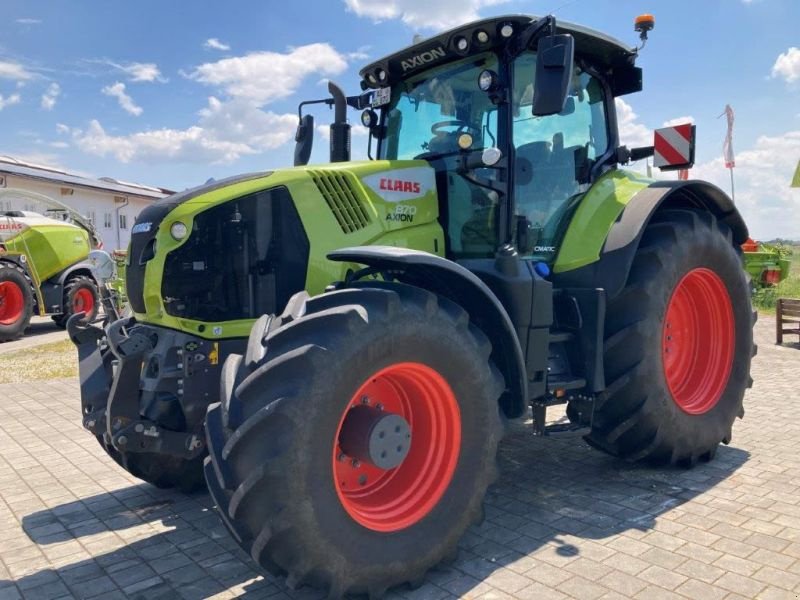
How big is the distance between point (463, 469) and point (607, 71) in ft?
10.8

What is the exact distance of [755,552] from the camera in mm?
3439

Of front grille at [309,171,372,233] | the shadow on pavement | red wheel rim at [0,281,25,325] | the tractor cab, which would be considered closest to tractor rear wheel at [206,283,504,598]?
the shadow on pavement

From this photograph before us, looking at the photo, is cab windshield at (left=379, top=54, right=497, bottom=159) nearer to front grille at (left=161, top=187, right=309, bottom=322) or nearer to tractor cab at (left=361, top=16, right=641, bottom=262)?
tractor cab at (left=361, top=16, right=641, bottom=262)

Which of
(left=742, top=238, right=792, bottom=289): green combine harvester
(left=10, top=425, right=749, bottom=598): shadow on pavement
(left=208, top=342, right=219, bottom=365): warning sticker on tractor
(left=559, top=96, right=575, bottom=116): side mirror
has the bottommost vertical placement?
(left=10, top=425, right=749, bottom=598): shadow on pavement

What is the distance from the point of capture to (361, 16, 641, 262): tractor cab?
4.17 metres

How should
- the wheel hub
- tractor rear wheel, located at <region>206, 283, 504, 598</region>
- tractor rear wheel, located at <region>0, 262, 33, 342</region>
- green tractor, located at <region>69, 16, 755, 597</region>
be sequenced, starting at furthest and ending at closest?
tractor rear wheel, located at <region>0, 262, 33, 342</region>, the wheel hub, green tractor, located at <region>69, 16, 755, 597</region>, tractor rear wheel, located at <region>206, 283, 504, 598</region>

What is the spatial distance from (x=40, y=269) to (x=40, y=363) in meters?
4.12

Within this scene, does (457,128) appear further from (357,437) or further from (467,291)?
(357,437)

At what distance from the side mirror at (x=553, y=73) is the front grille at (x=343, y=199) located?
1.10m

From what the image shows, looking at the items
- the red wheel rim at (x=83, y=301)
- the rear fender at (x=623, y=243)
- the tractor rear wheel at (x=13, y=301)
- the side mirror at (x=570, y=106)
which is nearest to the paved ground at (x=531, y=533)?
the rear fender at (x=623, y=243)

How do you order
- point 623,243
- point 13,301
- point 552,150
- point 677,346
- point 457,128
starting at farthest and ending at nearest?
point 13,301 → point 677,346 → point 552,150 → point 457,128 → point 623,243

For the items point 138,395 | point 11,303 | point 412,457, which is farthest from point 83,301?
point 412,457

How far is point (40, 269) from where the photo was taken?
13.5m

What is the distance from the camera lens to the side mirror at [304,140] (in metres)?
4.94
